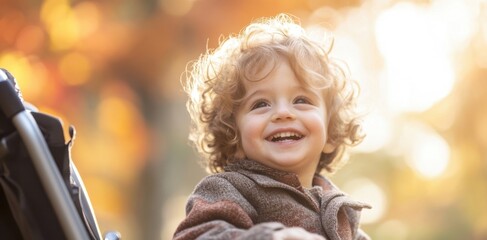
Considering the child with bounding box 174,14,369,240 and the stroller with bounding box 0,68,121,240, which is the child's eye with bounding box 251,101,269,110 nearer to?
the child with bounding box 174,14,369,240

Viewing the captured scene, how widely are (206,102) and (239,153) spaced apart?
31cm

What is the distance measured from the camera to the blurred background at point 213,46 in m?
7.98

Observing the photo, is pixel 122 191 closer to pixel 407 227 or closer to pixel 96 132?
pixel 96 132

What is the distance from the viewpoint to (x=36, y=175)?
277 cm

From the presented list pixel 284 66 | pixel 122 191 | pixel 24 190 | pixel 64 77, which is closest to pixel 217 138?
A: pixel 284 66

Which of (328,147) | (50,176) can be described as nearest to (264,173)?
(328,147)

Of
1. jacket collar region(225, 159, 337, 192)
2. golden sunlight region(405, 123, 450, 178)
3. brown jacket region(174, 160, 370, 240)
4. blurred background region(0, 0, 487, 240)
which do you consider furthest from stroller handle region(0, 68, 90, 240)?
golden sunlight region(405, 123, 450, 178)

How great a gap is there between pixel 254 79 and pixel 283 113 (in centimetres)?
19

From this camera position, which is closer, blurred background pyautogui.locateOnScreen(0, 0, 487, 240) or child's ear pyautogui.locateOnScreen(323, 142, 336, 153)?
child's ear pyautogui.locateOnScreen(323, 142, 336, 153)

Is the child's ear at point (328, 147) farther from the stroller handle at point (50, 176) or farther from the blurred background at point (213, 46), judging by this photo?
the blurred background at point (213, 46)

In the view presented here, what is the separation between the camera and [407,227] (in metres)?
10.4

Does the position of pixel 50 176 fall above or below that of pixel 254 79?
below

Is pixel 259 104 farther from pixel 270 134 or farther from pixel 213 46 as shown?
pixel 213 46

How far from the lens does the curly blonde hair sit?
324 centimetres
